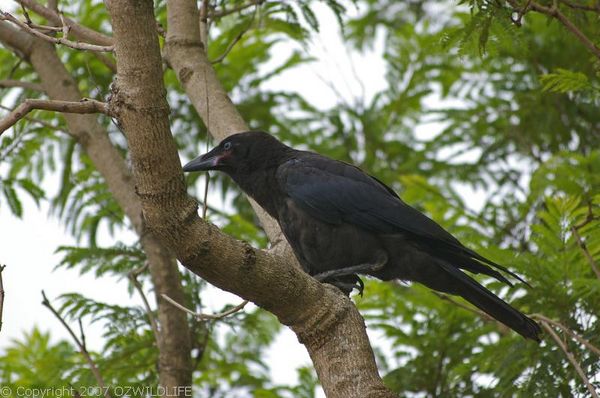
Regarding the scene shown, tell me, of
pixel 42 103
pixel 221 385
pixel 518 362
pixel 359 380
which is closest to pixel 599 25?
pixel 518 362

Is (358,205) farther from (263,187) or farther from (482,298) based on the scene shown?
(482,298)

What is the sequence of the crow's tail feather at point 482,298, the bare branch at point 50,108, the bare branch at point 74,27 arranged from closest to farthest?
1. the bare branch at point 50,108
2. the crow's tail feather at point 482,298
3. the bare branch at point 74,27

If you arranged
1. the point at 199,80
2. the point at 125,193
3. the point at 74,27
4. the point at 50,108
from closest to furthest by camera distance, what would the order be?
the point at 50,108, the point at 74,27, the point at 199,80, the point at 125,193

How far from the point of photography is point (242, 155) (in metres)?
5.38

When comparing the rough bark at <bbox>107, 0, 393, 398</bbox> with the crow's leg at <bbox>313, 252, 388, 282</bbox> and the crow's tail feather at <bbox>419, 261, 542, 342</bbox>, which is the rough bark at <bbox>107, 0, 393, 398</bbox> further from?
the crow's leg at <bbox>313, 252, 388, 282</bbox>

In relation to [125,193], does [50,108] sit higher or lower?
lower

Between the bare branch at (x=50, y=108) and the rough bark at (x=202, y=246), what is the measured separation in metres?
0.17

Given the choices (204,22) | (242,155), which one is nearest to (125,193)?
(242,155)

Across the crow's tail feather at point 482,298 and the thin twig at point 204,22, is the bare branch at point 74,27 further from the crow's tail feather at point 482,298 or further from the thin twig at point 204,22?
the crow's tail feather at point 482,298

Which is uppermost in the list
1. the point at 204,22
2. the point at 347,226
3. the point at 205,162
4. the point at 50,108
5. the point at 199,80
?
the point at 204,22

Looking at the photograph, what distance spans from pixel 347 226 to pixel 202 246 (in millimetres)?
2162

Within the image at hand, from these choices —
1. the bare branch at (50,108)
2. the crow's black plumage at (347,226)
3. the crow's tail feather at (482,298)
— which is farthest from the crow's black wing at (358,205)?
the bare branch at (50,108)

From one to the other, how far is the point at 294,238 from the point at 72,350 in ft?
8.67

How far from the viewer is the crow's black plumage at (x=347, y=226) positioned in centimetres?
497
